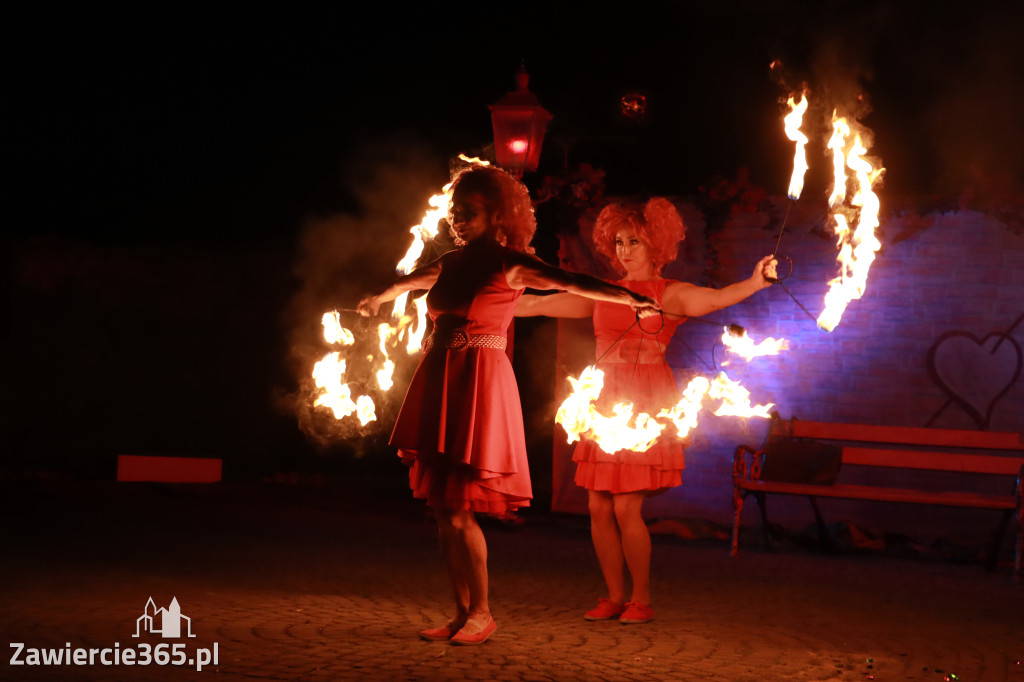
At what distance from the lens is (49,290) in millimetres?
12961

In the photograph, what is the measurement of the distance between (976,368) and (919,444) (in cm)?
85

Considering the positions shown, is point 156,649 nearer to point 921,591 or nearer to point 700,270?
point 921,591

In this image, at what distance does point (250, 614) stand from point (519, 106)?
16.7 ft

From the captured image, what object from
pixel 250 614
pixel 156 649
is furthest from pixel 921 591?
pixel 156 649

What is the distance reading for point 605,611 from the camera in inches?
235

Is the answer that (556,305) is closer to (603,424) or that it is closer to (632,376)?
(632,376)

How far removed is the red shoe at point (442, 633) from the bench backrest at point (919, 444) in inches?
208

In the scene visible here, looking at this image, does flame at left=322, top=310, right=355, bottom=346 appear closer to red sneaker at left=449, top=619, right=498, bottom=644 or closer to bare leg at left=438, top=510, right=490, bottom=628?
bare leg at left=438, top=510, right=490, bottom=628

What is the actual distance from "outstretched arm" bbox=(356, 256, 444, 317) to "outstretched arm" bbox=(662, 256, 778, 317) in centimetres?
129

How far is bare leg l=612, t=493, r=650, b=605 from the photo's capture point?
5.95 m

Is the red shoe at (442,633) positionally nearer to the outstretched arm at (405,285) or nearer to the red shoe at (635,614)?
the red shoe at (635,614)

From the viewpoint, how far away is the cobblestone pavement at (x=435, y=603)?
16.0 ft

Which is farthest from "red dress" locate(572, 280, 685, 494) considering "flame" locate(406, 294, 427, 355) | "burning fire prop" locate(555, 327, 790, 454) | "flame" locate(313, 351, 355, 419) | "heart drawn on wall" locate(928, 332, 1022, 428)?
"heart drawn on wall" locate(928, 332, 1022, 428)

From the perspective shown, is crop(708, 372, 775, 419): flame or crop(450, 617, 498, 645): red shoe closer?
crop(450, 617, 498, 645): red shoe
